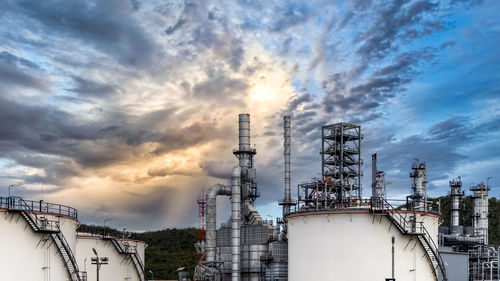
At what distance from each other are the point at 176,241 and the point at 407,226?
13039 centimetres

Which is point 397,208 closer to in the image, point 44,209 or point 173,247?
point 44,209

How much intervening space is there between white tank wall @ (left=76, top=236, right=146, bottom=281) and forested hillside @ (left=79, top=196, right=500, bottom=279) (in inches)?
2035

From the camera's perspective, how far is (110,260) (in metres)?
77.1

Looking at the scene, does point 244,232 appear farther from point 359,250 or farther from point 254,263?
point 359,250

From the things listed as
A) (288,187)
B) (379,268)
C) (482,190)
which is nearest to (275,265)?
(288,187)

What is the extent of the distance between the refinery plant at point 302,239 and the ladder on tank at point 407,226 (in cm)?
10

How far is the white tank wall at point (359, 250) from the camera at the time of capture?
169 feet

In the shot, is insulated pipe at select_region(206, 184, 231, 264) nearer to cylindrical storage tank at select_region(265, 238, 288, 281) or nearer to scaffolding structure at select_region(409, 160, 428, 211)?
cylindrical storage tank at select_region(265, 238, 288, 281)

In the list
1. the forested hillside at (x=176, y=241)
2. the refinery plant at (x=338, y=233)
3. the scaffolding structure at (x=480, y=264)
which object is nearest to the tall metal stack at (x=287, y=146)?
the refinery plant at (x=338, y=233)

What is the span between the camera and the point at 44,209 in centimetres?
5153

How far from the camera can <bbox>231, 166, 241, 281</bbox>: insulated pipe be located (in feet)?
231

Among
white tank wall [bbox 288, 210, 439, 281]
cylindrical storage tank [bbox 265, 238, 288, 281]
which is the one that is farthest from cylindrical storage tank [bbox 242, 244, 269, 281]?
white tank wall [bbox 288, 210, 439, 281]

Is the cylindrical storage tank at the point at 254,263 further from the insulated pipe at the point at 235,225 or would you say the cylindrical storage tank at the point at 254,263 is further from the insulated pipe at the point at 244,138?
the insulated pipe at the point at 244,138

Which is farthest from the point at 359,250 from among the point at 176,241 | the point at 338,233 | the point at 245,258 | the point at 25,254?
the point at 176,241
